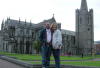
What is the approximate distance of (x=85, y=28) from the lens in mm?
93125

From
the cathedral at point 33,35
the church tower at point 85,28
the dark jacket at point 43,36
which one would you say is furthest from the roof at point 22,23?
the dark jacket at point 43,36

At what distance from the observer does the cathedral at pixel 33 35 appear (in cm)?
7369

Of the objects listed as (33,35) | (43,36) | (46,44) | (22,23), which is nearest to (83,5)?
(33,35)

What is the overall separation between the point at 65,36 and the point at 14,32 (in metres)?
32.7

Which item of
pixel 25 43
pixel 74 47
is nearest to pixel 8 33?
pixel 25 43

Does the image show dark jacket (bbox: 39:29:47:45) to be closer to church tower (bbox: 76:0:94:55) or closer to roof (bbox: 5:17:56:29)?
Answer: roof (bbox: 5:17:56:29)

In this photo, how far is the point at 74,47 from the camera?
100250 mm

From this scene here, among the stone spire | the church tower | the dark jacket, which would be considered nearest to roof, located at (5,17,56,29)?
the church tower

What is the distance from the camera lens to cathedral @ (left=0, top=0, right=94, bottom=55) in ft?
242

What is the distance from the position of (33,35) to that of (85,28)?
2894cm

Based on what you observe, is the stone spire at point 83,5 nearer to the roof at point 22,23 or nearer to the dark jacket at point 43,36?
the roof at point 22,23

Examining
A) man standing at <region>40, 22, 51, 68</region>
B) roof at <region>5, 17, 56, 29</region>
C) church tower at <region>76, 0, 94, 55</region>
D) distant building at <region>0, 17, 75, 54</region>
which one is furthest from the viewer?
church tower at <region>76, 0, 94, 55</region>

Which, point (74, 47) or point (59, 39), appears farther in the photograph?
point (74, 47)

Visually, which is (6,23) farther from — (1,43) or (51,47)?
(51,47)
